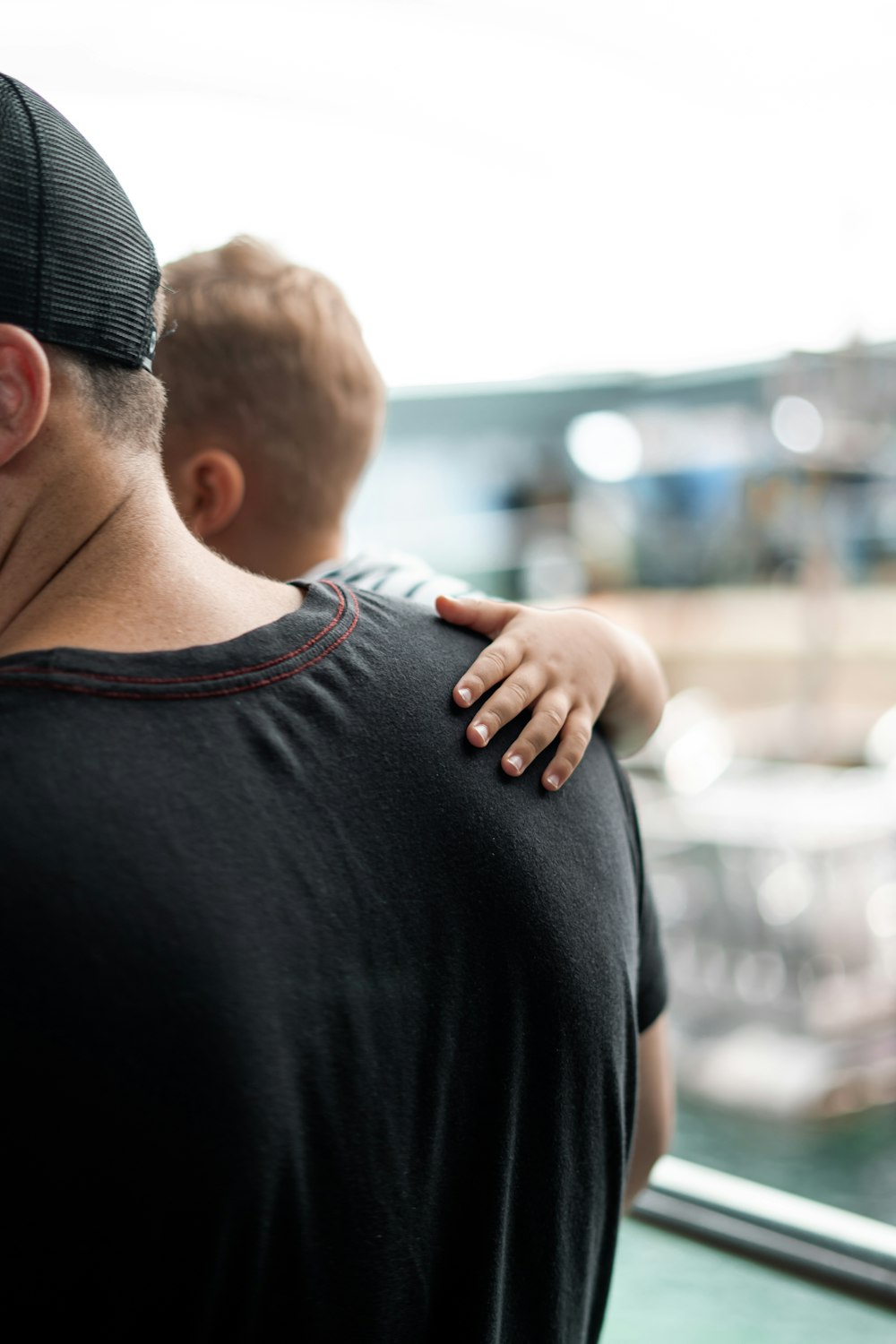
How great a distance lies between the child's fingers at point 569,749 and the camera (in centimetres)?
65

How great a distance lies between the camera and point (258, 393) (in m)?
1.02

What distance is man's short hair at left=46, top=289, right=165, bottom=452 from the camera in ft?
1.86

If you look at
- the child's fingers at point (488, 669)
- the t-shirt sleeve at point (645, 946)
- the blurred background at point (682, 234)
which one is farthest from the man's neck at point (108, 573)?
the blurred background at point (682, 234)

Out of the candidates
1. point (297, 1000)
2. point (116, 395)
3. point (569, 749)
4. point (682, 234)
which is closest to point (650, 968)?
point (569, 749)

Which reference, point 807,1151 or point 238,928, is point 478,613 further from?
point 807,1151

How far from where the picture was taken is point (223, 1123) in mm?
477

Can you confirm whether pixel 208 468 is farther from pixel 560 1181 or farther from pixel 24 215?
pixel 560 1181

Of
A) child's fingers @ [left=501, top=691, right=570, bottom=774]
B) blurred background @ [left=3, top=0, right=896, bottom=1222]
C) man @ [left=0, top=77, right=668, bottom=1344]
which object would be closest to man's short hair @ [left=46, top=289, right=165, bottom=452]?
man @ [left=0, top=77, right=668, bottom=1344]

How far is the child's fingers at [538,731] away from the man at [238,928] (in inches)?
0.6

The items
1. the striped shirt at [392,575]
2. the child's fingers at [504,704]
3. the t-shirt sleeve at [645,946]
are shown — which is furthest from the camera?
the striped shirt at [392,575]

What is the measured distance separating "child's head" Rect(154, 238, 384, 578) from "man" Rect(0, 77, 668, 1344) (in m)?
0.39

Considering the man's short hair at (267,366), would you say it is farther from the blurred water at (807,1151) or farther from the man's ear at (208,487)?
the blurred water at (807,1151)

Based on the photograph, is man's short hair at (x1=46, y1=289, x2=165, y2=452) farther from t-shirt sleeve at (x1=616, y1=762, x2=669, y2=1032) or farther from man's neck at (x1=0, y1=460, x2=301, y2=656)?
t-shirt sleeve at (x1=616, y1=762, x2=669, y2=1032)

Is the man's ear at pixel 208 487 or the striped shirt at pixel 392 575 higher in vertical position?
the man's ear at pixel 208 487
